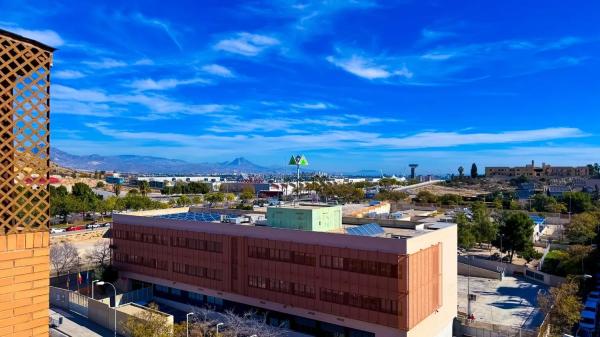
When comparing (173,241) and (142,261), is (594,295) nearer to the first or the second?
(173,241)

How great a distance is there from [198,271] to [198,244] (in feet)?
10.5

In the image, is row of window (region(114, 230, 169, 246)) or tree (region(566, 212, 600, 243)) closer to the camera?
row of window (region(114, 230, 169, 246))

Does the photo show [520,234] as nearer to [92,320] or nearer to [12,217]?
[92,320]

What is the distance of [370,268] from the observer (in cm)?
3884

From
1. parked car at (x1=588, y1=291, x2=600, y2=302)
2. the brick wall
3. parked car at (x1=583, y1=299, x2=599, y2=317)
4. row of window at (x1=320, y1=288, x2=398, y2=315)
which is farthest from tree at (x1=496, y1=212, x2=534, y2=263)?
the brick wall

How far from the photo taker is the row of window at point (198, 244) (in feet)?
163

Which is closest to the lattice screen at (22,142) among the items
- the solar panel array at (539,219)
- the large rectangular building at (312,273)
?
the large rectangular building at (312,273)

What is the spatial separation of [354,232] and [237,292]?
50.1 ft

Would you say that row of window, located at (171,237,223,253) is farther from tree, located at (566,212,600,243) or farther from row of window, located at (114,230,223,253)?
tree, located at (566,212,600,243)

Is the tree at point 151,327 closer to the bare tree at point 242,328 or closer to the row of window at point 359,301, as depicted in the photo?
the bare tree at point 242,328

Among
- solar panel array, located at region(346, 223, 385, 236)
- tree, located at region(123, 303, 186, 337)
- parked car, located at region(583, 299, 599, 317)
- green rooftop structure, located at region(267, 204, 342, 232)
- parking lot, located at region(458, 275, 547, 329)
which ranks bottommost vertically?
parking lot, located at region(458, 275, 547, 329)

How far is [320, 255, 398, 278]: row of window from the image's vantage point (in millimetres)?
37656

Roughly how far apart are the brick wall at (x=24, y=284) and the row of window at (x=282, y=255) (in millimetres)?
29202

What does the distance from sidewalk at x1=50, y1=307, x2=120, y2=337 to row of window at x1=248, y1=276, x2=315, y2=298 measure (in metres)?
15.8
